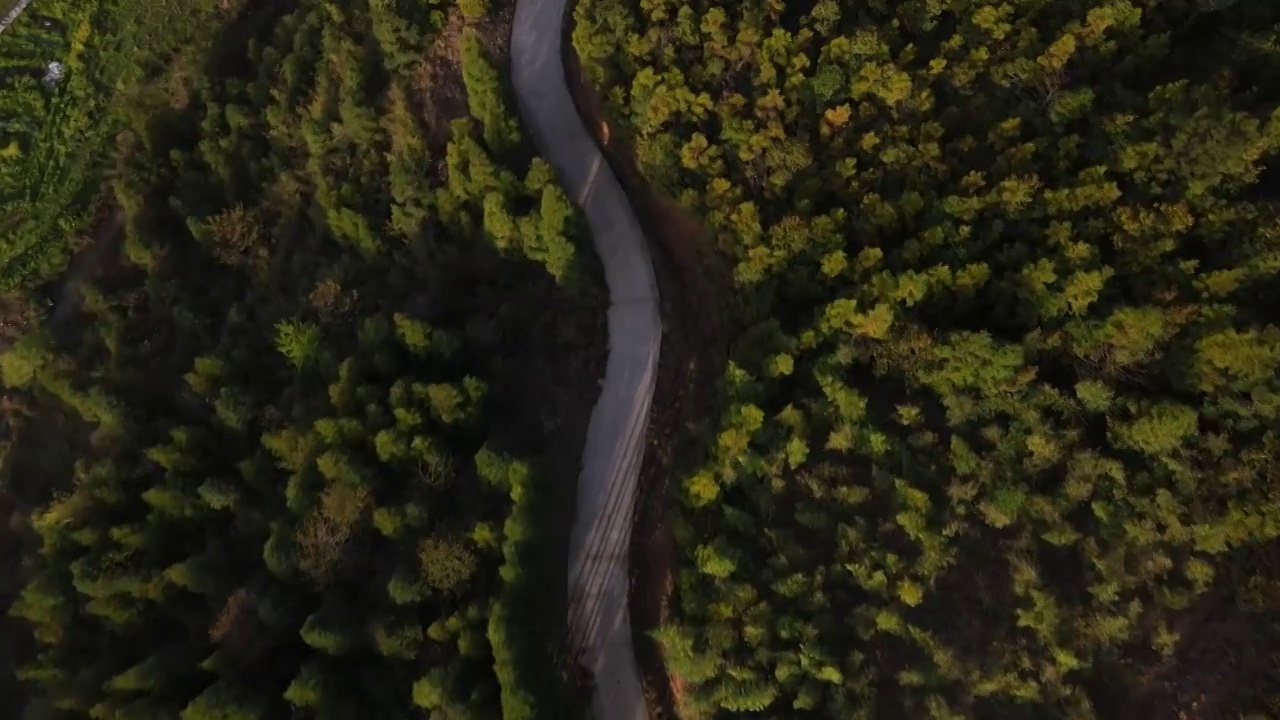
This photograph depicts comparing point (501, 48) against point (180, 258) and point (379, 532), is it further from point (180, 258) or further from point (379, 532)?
point (379, 532)

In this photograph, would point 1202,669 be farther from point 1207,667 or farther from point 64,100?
point 64,100

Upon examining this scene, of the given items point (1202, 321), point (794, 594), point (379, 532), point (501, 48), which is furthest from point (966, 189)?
point (379, 532)

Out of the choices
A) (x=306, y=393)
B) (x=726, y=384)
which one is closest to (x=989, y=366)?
(x=726, y=384)

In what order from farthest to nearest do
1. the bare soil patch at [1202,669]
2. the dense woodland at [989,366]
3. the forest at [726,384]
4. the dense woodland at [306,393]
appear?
1. the dense woodland at [306,393]
2. the forest at [726,384]
3. the dense woodland at [989,366]
4. the bare soil patch at [1202,669]

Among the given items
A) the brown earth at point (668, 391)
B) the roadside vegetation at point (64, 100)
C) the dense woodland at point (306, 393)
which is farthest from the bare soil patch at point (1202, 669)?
the roadside vegetation at point (64, 100)

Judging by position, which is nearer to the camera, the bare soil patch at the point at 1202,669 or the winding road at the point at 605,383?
the bare soil patch at the point at 1202,669

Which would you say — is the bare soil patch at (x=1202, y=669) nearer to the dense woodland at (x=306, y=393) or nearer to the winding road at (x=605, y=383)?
the winding road at (x=605, y=383)

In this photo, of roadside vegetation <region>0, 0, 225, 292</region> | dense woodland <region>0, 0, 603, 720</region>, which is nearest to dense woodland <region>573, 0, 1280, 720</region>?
dense woodland <region>0, 0, 603, 720</region>
